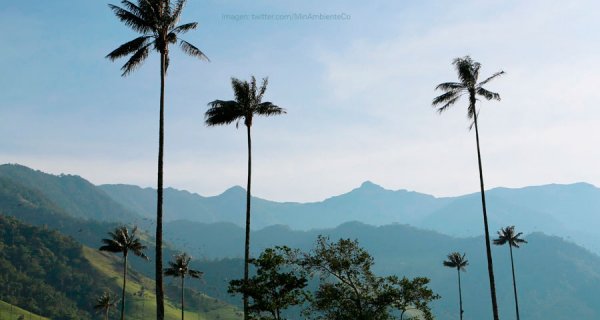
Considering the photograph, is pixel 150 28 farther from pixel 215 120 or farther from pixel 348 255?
pixel 348 255

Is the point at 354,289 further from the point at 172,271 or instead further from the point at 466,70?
the point at 172,271

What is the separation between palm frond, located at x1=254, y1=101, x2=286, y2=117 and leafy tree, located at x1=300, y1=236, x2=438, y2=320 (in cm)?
1116

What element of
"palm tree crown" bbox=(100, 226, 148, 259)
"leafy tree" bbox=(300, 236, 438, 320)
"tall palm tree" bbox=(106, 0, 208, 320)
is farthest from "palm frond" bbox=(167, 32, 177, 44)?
"palm tree crown" bbox=(100, 226, 148, 259)

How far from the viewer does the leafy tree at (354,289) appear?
42.2 metres

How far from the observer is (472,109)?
44250 millimetres

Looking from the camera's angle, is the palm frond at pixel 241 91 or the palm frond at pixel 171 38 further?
the palm frond at pixel 241 91

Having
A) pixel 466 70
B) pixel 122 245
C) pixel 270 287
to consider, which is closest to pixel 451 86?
pixel 466 70

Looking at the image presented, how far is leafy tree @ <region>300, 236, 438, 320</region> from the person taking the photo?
42.2m

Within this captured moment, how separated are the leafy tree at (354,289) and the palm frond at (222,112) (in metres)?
12.5

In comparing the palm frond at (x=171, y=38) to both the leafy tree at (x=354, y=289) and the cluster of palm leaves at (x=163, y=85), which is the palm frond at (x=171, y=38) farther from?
the leafy tree at (x=354, y=289)

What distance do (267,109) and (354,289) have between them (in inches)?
617

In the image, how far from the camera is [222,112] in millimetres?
41188

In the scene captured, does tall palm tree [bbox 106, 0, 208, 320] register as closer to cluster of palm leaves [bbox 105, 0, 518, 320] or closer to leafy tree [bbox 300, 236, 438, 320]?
cluster of palm leaves [bbox 105, 0, 518, 320]

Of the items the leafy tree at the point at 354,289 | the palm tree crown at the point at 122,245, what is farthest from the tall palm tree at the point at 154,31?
the palm tree crown at the point at 122,245
